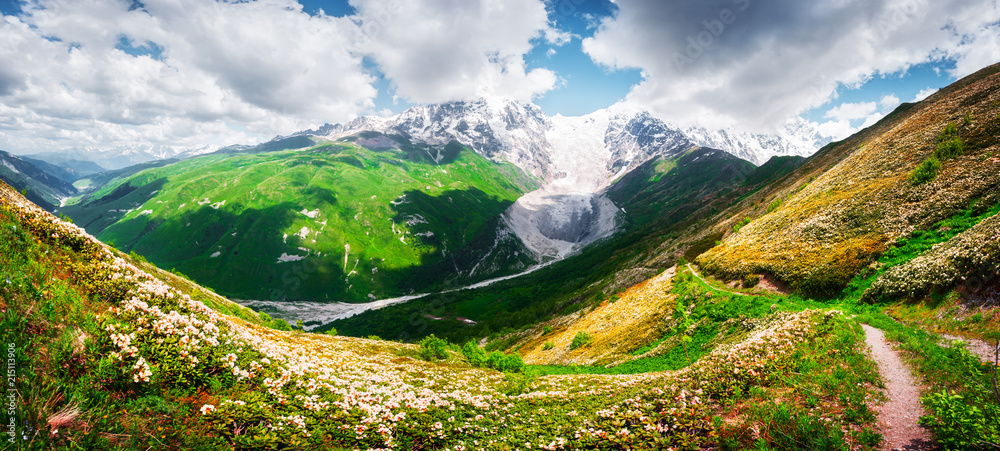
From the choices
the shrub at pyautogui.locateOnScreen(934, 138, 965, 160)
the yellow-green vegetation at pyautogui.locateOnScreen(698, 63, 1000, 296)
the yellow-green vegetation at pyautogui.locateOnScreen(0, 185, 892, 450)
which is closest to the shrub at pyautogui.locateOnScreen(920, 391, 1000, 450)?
the yellow-green vegetation at pyautogui.locateOnScreen(0, 185, 892, 450)

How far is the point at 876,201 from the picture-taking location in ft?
127

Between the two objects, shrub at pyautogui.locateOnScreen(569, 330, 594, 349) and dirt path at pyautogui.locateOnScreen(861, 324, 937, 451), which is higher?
dirt path at pyautogui.locateOnScreen(861, 324, 937, 451)

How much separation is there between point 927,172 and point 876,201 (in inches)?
190

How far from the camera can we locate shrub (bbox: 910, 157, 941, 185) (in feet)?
119

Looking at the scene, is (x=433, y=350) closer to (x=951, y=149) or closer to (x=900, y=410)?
(x=900, y=410)

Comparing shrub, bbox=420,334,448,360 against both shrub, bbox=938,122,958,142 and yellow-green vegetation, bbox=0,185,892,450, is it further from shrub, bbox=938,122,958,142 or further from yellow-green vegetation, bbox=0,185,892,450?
shrub, bbox=938,122,958,142

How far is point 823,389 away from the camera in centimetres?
1284

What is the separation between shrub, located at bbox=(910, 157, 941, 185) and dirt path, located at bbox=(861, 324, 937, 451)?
36.8 m

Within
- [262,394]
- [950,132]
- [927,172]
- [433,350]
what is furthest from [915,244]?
[262,394]

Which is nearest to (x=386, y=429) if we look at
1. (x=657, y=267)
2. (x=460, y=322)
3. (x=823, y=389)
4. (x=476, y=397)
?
(x=476, y=397)

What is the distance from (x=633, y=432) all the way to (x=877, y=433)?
6.87m

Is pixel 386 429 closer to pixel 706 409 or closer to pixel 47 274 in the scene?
pixel 47 274

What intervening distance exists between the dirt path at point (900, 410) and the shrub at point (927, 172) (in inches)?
1448

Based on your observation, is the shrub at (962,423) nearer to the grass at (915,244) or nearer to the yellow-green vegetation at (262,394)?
the yellow-green vegetation at (262,394)
